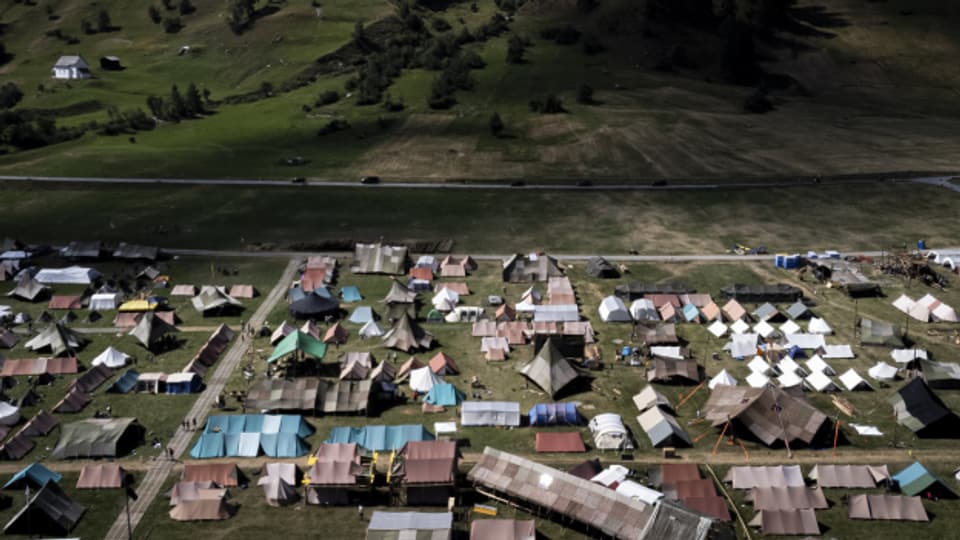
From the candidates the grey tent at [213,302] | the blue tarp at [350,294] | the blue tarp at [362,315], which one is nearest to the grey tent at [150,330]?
the grey tent at [213,302]

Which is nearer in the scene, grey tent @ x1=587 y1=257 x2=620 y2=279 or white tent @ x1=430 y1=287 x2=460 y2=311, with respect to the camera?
white tent @ x1=430 y1=287 x2=460 y2=311

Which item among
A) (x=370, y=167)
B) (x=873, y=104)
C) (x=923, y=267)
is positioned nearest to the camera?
(x=923, y=267)

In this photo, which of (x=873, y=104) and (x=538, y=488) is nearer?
(x=538, y=488)

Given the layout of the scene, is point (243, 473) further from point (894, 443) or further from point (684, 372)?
point (894, 443)

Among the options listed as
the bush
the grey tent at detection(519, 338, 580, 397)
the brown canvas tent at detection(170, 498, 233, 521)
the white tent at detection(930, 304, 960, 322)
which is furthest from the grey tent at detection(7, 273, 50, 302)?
the white tent at detection(930, 304, 960, 322)

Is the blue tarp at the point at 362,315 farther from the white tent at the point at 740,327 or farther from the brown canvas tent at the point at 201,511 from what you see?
the white tent at the point at 740,327

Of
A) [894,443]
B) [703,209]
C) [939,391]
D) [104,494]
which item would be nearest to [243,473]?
[104,494]

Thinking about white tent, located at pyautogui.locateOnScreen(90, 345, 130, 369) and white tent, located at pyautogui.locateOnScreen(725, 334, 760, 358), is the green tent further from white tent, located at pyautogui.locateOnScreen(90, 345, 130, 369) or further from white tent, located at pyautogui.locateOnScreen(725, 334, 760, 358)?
white tent, located at pyautogui.locateOnScreen(725, 334, 760, 358)
